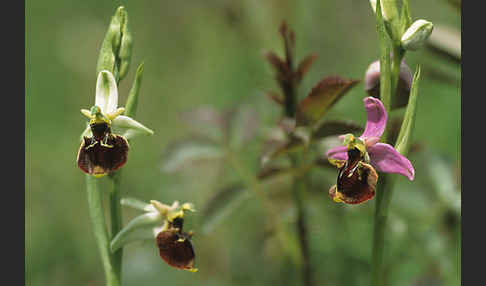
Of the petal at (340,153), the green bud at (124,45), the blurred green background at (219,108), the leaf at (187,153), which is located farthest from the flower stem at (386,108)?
the leaf at (187,153)

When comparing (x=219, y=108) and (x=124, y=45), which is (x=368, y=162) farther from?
(x=219, y=108)

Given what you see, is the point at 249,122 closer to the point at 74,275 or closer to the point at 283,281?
the point at 283,281

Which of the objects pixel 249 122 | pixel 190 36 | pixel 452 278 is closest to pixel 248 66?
pixel 190 36

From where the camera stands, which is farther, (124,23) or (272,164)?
(272,164)

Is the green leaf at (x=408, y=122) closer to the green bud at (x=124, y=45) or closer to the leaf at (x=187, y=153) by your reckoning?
the green bud at (x=124, y=45)

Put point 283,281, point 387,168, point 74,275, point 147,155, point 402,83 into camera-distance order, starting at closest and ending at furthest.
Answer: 1. point 387,168
2. point 402,83
3. point 283,281
4. point 74,275
5. point 147,155

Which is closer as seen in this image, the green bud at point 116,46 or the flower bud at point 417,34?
the flower bud at point 417,34

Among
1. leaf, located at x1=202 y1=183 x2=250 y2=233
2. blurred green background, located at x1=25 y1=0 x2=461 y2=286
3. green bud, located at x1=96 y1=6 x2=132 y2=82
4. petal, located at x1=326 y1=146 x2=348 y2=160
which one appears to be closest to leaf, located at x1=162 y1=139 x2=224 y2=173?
blurred green background, located at x1=25 y1=0 x2=461 y2=286
